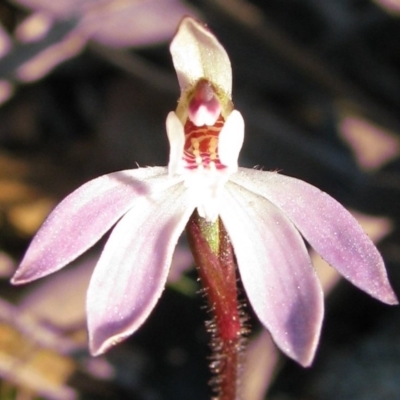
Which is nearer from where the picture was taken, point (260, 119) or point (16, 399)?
point (16, 399)

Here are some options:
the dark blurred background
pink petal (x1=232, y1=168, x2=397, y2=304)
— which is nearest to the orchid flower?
pink petal (x1=232, y1=168, x2=397, y2=304)

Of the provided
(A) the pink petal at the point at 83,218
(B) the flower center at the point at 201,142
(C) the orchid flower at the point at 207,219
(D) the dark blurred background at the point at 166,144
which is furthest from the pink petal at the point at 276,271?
(D) the dark blurred background at the point at 166,144

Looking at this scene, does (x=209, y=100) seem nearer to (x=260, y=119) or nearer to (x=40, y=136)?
(x=260, y=119)

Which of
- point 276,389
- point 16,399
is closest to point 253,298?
point 276,389

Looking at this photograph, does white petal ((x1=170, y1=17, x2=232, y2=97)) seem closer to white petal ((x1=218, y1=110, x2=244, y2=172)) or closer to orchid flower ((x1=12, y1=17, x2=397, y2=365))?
orchid flower ((x1=12, y1=17, x2=397, y2=365))

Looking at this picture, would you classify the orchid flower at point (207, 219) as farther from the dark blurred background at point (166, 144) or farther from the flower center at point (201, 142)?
the dark blurred background at point (166, 144)

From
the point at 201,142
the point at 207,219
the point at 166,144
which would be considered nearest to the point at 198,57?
the point at 201,142
